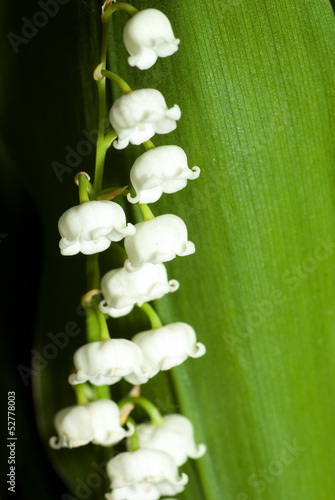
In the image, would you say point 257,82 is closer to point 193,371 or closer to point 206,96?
point 206,96

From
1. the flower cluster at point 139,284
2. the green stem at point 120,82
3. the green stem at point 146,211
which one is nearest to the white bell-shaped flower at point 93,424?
the flower cluster at point 139,284

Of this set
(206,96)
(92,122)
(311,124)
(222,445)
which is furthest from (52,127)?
(222,445)

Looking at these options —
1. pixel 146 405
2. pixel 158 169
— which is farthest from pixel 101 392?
pixel 158 169

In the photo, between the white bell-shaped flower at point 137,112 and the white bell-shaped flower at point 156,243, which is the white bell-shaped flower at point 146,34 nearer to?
the white bell-shaped flower at point 137,112

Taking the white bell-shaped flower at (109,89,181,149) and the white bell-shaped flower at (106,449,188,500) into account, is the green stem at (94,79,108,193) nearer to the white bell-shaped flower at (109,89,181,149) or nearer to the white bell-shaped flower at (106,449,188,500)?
the white bell-shaped flower at (109,89,181,149)

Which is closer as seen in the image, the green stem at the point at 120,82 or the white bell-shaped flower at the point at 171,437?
the green stem at the point at 120,82
